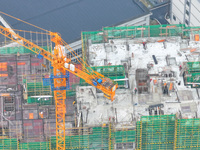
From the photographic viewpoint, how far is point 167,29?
179250 mm

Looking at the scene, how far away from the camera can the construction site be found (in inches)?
6220

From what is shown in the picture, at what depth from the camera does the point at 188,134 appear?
518 ft

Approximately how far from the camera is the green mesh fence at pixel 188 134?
513 ft

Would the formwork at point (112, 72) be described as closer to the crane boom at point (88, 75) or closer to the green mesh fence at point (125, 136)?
the crane boom at point (88, 75)

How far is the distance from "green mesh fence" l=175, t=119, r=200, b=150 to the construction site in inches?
11.0

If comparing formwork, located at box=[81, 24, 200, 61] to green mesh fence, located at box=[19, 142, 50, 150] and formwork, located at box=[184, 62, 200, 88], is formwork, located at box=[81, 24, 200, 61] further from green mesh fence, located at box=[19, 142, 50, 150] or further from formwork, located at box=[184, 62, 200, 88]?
green mesh fence, located at box=[19, 142, 50, 150]

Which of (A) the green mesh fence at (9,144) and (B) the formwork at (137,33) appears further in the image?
(B) the formwork at (137,33)

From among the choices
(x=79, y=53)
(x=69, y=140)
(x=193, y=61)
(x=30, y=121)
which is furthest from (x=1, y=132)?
(x=193, y=61)

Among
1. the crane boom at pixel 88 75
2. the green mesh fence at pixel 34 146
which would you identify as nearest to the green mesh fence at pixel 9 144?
the green mesh fence at pixel 34 146

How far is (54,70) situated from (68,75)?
4.29 metres

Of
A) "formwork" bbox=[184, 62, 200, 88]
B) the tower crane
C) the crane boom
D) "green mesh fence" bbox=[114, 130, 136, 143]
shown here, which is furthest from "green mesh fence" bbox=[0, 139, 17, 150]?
"formwork" bbox=[184, 62, 200, 88]

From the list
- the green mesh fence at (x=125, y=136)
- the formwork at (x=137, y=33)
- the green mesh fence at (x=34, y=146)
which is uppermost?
the formwork at (x=137, y=33)

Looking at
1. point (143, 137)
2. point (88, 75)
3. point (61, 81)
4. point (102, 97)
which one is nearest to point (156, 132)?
point (143, 137)

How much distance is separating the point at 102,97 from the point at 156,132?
19.2m
